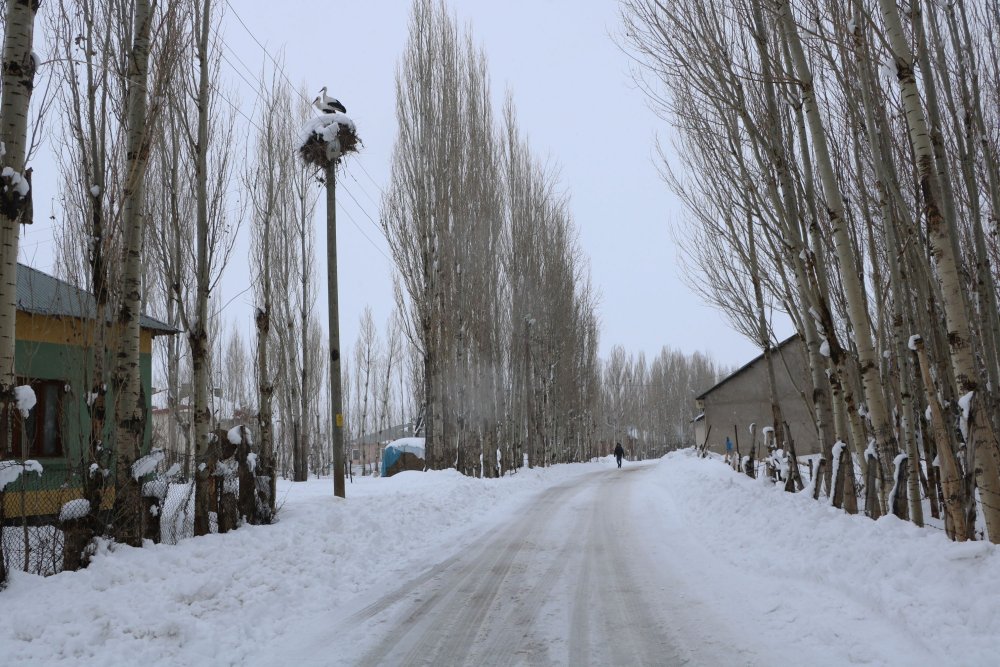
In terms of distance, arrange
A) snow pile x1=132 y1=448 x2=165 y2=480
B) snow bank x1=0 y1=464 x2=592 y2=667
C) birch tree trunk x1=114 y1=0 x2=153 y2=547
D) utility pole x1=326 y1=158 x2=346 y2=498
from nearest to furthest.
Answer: snow bank x1=0 y1=464 x2=592 y2=667 < snow pile x1=132 y1=448 x2=165 y2=480 < birch tree trunk x1=114 y1=0 x2=153 y2=547 < utility pole x1=326 y1=158 x2=346 y2=498

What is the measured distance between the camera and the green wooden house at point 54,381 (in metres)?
5.66

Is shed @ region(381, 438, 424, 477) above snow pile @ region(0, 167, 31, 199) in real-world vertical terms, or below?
below

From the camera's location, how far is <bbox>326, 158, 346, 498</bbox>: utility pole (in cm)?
1178

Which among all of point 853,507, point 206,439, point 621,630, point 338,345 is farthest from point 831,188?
point 338,345

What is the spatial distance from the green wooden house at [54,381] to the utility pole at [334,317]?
3029 millimetres

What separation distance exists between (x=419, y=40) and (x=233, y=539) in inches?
733

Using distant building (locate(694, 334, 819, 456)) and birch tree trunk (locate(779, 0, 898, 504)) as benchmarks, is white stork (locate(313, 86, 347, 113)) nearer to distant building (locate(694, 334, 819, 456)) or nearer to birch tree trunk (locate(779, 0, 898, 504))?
birch tree trunk (locate(779, 0, 898, 504))

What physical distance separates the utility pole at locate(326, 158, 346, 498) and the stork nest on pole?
21 cm

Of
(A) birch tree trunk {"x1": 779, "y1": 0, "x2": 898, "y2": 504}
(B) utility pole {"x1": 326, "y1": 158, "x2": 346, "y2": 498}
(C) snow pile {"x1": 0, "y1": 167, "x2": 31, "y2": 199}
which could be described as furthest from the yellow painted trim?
(A) birch tree trunk {"x1": 779, "y1": 0, "x2": 898, "y2": 504}

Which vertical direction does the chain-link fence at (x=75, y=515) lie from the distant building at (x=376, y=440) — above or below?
above

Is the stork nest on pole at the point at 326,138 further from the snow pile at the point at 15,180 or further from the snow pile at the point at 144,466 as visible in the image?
the snow pile at the point at 15,180

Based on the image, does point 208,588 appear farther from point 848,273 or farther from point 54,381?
point 54,381

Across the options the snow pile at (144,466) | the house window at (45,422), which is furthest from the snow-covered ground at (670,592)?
the house window at (45,422)

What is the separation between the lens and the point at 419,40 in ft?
69.6
